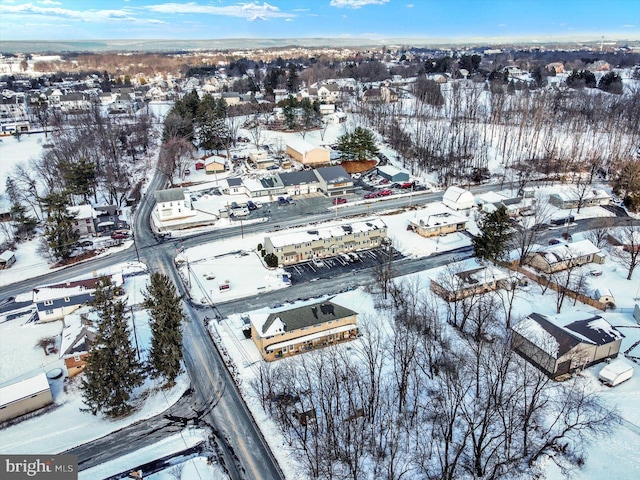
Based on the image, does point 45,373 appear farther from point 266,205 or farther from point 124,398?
point 266,205

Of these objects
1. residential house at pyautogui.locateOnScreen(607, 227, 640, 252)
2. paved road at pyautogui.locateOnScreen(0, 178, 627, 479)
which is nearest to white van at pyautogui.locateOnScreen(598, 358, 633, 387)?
residential house at pyautogui.locateOnScreen(607, 227, 640, 252)

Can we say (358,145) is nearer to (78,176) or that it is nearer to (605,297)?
(78,176)

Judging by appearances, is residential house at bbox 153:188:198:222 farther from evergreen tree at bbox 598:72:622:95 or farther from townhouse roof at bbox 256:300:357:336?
evergreen tree at bbox 598:72:622:95

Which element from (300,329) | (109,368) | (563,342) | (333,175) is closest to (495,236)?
(563,342)

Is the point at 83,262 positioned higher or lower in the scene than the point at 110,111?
lower

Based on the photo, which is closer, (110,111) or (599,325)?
(599,325)

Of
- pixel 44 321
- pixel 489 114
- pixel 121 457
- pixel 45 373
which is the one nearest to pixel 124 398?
pixel 121 457

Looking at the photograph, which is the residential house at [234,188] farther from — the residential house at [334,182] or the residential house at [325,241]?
the residential house at [325,241]
